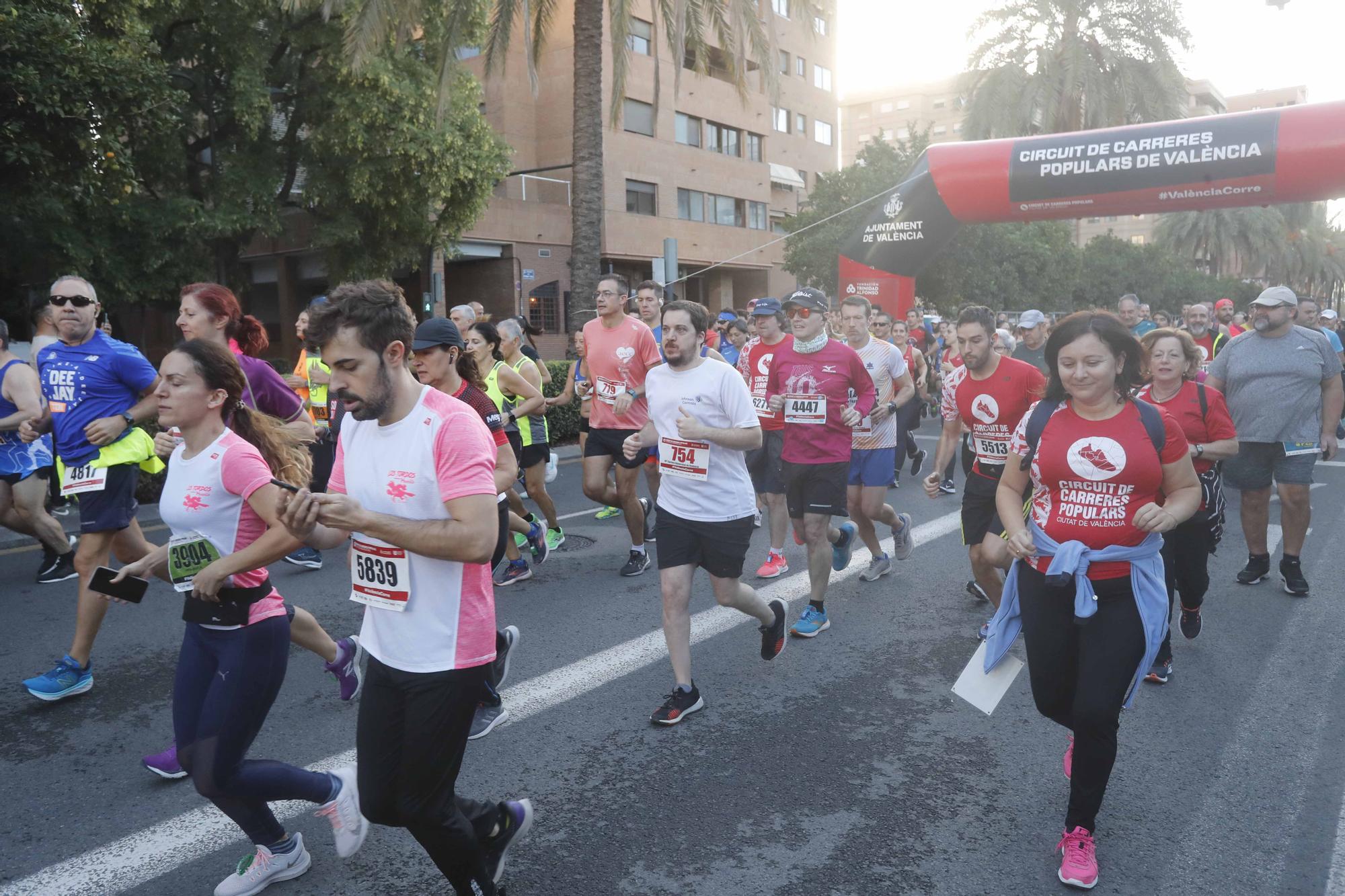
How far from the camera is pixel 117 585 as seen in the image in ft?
10.9

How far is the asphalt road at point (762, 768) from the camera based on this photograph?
10.5 ft

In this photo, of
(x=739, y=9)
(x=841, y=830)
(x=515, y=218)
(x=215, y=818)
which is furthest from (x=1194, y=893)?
(x=515, y=218)

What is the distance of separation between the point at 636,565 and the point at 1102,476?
166 inches

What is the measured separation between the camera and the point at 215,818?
355cm

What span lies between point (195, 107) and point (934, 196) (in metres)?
14.0

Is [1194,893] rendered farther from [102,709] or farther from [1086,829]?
[102,709]

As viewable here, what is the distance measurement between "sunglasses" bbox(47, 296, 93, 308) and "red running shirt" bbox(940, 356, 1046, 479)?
449cm

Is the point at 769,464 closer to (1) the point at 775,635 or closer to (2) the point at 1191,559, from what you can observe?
(1) the point at 775,635

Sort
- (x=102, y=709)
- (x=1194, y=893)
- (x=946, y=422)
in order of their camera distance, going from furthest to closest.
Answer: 1. (x=946, y=422)
2. (x=102, y=709)
3. (x=1194, y=893)

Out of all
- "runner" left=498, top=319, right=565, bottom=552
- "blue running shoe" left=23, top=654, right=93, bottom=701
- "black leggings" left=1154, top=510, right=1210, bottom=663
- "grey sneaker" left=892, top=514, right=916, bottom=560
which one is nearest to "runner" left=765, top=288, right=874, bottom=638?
"grey sneaker" left=892, top=514, right=916, bottom=560

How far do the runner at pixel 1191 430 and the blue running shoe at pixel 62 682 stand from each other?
5.32 meters

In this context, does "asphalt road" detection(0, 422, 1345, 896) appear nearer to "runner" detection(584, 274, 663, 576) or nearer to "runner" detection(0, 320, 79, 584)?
"runner" detection(0, 320, 79, 584)

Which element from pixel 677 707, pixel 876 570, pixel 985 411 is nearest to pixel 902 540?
pixel 876 570

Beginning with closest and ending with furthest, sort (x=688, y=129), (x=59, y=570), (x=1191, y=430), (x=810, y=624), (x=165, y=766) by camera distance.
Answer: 1. (x=165, y=766)
2. (x=1191, y=430)
3. (x=810, y=624)
4. (x=59, y=570)
5. (x=688, y=129)
